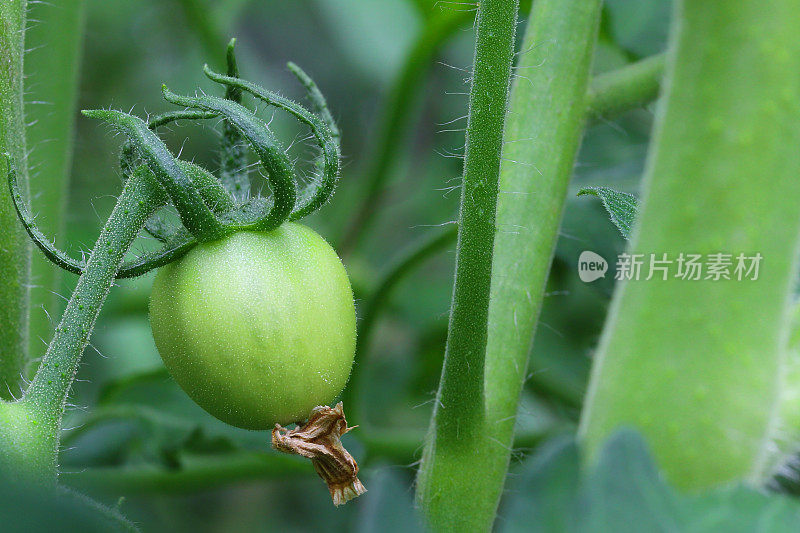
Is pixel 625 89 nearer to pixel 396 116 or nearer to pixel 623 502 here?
pixel 623 502

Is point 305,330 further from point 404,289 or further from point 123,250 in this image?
point 404,289

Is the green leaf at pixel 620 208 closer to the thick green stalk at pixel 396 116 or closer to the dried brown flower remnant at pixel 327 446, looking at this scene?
the dried brown flower remnant at pixel 327 446

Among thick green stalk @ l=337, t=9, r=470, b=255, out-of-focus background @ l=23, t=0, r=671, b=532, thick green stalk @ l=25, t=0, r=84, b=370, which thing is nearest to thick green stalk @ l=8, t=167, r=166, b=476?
out-of-focus background @ l=23, t=0, r=671, b=532

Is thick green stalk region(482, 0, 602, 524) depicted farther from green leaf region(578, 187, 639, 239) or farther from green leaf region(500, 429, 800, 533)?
green leaf region(500, 429, 800, 533)


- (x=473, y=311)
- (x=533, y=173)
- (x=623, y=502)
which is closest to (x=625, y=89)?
(x=533, y=173)

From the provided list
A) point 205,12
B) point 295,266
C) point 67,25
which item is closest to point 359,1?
point 205,12
